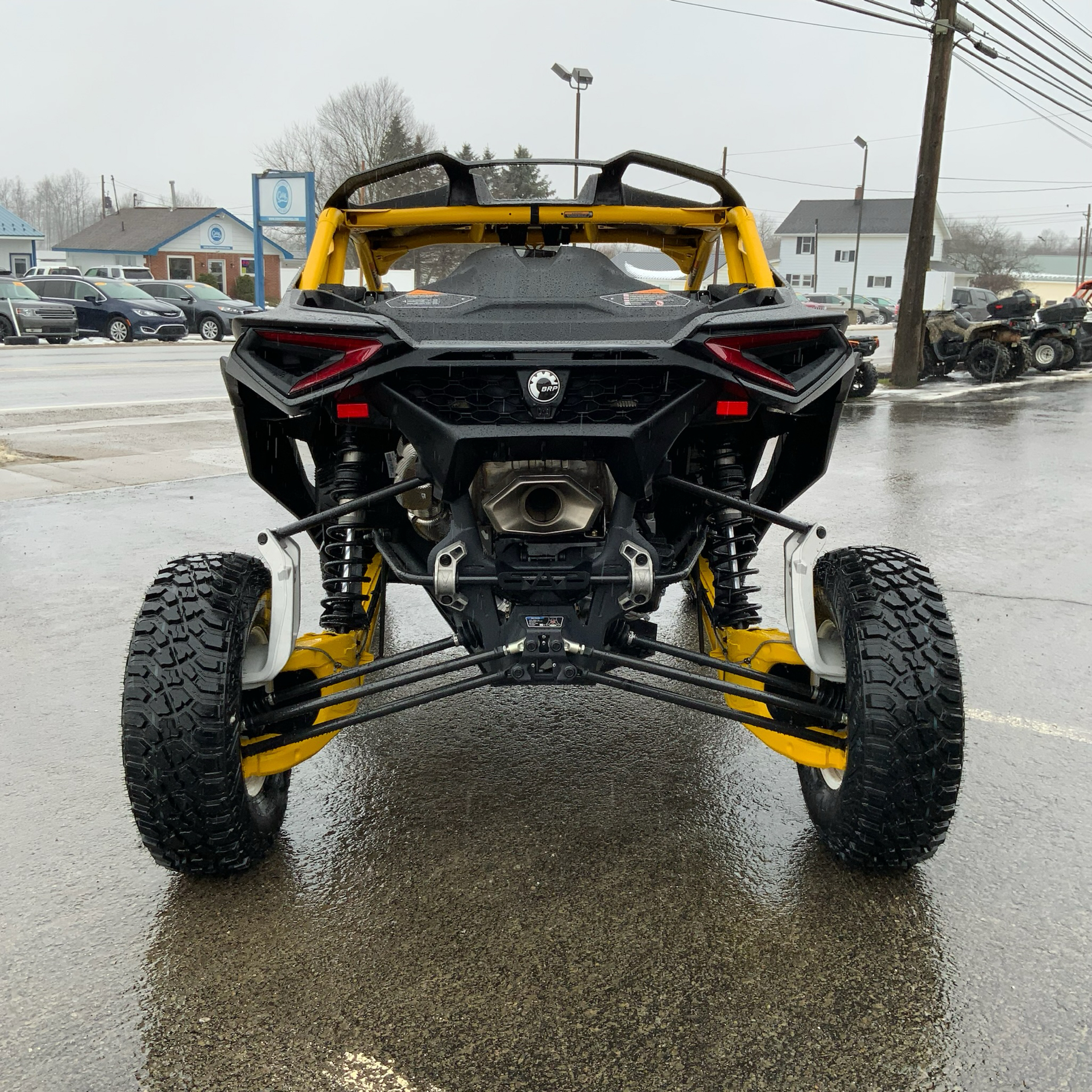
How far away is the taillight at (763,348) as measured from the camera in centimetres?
287

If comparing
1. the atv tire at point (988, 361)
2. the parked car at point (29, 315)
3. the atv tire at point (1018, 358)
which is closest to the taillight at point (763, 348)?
the atv tire at point (988, 361)

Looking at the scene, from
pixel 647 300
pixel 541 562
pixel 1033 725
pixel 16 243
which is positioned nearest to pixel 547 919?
pixel 541 562

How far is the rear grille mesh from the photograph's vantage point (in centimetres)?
291

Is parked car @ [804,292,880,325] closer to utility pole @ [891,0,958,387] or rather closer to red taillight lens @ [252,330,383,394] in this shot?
utility pole @ [891,0,958,387]

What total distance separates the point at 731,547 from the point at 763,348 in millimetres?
665

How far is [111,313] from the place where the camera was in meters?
29.6

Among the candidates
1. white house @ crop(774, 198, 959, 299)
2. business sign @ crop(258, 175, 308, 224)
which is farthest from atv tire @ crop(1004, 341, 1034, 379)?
white house @ crop(774, 198, 959, 299)

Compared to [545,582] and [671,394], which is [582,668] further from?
[671,394]

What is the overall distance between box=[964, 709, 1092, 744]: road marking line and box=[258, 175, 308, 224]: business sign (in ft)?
83.6

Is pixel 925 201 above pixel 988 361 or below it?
above

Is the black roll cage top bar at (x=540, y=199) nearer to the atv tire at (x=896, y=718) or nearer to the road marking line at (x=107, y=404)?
the atv tire at (x=896, y=718)

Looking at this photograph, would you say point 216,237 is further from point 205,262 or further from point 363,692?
point 363,692

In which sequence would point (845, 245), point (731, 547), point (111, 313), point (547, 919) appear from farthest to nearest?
point (845, 245), point (111, 313), point (731, 547), point (547, 919)

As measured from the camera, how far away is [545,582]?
3.05 m
